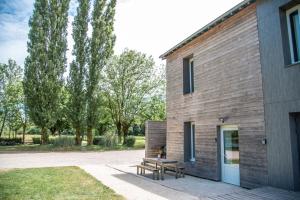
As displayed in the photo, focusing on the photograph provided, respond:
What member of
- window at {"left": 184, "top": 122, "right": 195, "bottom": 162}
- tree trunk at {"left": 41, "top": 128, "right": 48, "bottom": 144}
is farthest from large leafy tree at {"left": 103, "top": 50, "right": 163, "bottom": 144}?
window at {"left": 184, "top": 122, "right": 195, "bottom": 162}

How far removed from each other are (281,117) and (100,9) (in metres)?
24.7

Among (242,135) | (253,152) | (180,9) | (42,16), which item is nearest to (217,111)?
(242,135)

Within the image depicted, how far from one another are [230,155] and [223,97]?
2023 millimetres

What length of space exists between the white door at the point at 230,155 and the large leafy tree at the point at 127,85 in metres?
21.0

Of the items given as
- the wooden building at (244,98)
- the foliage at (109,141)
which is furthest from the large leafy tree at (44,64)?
the wooden building at (244,98)

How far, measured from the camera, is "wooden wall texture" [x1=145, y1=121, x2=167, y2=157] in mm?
14617

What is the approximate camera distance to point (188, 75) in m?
11.8

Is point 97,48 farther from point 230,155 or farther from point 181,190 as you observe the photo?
point 181,190

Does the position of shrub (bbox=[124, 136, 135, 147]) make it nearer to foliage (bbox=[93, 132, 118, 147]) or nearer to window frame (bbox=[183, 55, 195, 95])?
foliage (bbox=[93, 132, 118, 147])

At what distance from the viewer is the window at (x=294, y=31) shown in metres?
6.75

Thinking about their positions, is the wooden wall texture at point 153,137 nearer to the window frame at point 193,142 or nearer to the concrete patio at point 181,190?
the window frame at point 193,142

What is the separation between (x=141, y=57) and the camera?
3044 centimetres

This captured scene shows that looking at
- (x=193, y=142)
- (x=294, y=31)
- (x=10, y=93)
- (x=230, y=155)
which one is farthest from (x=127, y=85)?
(x=294, y=31)

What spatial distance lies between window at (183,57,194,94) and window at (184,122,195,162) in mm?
1552
